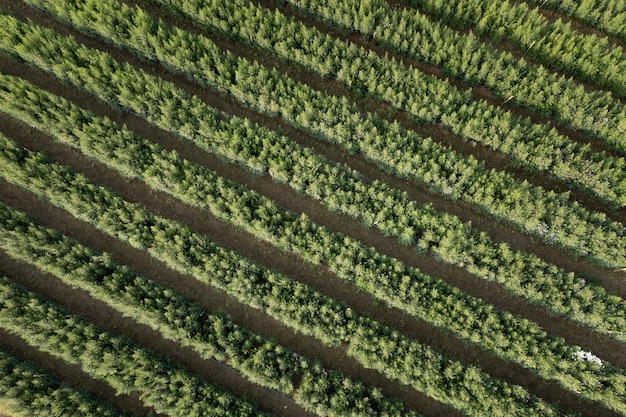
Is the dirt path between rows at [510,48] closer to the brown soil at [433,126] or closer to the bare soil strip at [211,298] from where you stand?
the brown soil at [433,126]

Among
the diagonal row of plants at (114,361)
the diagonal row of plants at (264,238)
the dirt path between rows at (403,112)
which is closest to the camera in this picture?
the diagonal row of plants at (114,361)

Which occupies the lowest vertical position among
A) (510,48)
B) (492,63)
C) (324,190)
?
(324,190)

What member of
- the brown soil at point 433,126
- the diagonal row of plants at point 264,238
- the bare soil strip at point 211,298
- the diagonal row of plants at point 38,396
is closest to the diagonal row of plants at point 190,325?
the bare soil strip at point 211,298

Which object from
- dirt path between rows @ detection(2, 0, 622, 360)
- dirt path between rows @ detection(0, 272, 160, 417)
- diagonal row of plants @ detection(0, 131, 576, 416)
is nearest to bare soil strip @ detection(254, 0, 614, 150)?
dirt path between rows @ detection(2, 0, 622, 360)

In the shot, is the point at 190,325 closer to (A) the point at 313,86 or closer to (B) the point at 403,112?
(A) the point at 313,86

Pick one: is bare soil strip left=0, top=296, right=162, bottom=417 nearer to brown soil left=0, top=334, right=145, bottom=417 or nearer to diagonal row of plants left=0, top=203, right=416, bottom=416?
brown soil left=0, top=334, right=145, bottom=417

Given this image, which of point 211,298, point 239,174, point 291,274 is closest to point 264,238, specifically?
point 291,274

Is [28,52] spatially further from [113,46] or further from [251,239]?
[251,239]
